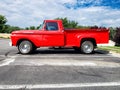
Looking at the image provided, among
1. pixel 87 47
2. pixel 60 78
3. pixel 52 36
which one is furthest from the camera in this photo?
pixel 87 47

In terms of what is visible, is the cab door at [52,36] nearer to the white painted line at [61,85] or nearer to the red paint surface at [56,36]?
the red paint surface at [56,36]

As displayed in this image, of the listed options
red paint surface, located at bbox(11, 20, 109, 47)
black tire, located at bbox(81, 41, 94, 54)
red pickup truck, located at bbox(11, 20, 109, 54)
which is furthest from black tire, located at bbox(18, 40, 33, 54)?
black tire, located at bbox(81, 41, 94, 54)

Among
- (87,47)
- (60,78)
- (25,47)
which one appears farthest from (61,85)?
(87,47)

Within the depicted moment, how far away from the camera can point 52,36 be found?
52.7 feet

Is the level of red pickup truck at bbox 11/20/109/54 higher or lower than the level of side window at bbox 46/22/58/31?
lower

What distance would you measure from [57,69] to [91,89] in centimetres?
Result: 313

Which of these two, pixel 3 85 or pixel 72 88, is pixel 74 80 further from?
pixel 3 85

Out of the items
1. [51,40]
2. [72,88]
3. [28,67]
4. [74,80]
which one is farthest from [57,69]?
[51,40]

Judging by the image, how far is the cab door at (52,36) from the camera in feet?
52.5

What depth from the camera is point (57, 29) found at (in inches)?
639

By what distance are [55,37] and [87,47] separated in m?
2.03

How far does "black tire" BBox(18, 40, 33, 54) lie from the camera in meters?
15.9

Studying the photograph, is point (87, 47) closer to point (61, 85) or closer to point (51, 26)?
point (51, 26)

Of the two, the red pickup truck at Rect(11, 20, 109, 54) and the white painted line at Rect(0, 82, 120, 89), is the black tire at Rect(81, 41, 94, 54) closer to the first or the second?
the red pickup truck at Rect(11, 20, 109, 54)
